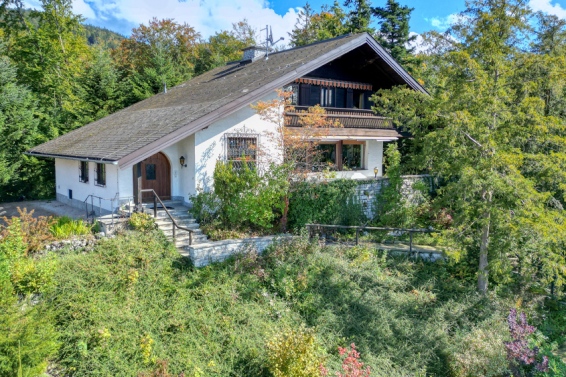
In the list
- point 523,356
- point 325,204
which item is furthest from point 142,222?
point 523,356

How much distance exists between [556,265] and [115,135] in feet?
49.0

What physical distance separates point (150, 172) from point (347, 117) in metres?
8.85

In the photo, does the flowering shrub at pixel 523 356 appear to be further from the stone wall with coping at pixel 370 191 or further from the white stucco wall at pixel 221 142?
the white stucco wall at pixel 221 142

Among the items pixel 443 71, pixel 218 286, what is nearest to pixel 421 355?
pixel 218 286

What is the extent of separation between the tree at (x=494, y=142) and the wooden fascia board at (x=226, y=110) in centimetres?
567

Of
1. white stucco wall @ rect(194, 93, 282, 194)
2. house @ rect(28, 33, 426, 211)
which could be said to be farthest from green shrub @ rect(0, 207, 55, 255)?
white stucco wall @ rect(194, 93, 282, 194)

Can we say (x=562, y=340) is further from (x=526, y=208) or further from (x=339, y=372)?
(x=339, y=372)

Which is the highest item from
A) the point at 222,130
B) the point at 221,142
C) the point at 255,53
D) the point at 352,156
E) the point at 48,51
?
the point at 48,51

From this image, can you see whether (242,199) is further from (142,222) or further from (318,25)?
(318,25)

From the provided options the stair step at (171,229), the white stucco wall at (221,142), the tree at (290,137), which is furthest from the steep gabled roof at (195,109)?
the stair step at (171,229)

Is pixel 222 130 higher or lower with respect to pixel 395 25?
lower

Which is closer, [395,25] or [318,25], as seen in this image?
[395,25]

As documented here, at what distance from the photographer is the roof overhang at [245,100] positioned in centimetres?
1235

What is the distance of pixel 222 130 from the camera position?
591 inches
